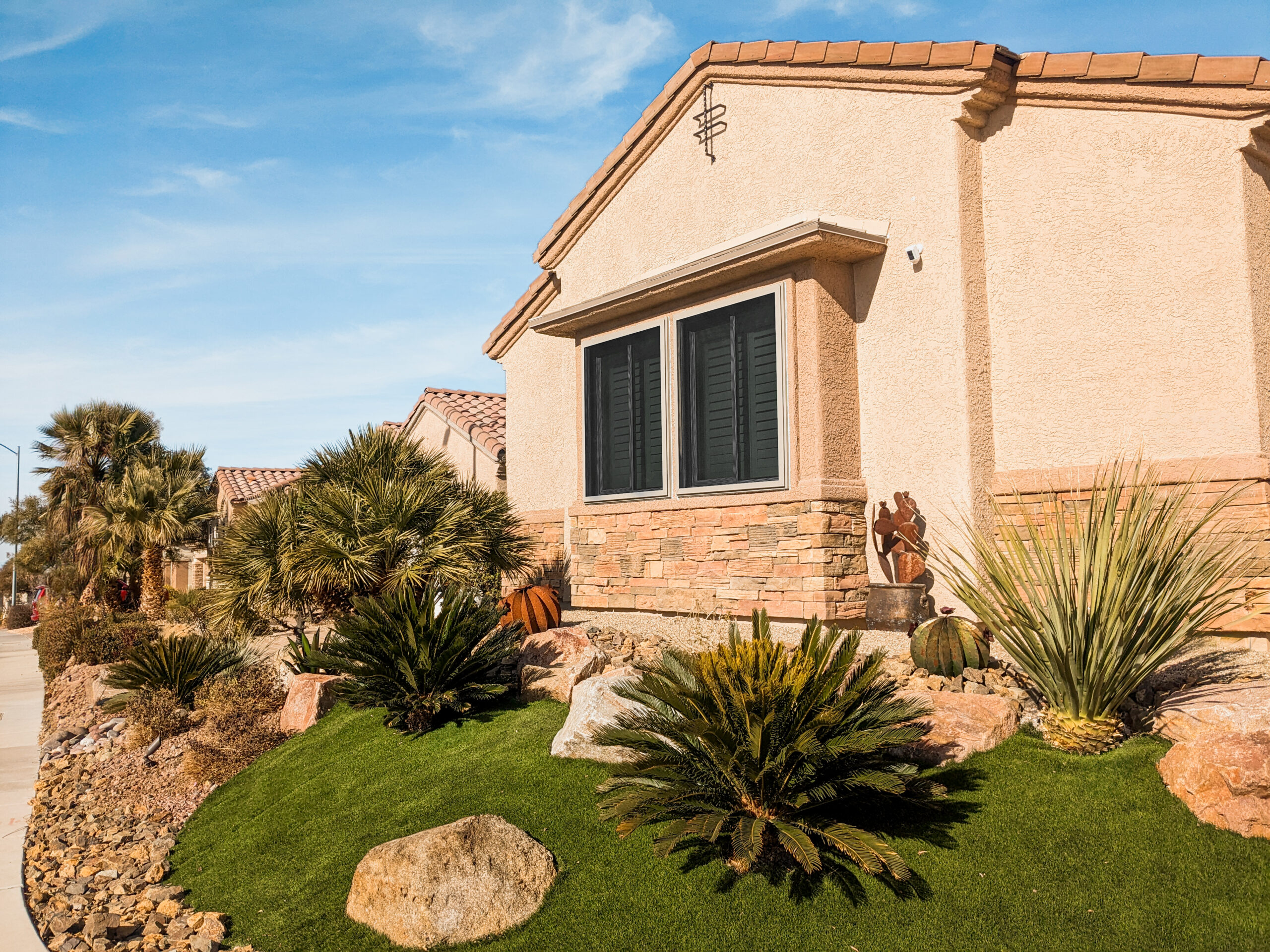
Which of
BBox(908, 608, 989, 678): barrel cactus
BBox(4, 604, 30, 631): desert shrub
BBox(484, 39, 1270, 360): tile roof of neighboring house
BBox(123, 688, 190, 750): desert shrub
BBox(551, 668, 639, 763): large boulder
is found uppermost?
BBox(484, 39, 1270, 360): tile roof of neighboring house

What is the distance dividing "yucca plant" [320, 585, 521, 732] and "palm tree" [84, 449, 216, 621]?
1609 centimetres

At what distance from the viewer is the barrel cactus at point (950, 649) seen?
7.16 m

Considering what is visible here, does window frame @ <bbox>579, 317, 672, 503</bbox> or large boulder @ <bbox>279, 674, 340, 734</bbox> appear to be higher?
window frame @ <bbox>579, 317, 672, 503</bbox>

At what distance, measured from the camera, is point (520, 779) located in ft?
21.9

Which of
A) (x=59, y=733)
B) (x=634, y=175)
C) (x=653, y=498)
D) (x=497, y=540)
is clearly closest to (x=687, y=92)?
(x=634, y=175)

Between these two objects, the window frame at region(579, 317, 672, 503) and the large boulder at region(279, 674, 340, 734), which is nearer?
the large boulder at region(279, 674, 340, 734)

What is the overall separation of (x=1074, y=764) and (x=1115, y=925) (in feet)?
5.09

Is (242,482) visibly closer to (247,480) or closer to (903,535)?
(247,480)

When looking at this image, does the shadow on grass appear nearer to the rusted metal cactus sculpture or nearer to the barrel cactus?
the barrel cactus

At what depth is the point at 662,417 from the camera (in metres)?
11.4

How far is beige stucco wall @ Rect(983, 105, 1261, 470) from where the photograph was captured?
7.85 m

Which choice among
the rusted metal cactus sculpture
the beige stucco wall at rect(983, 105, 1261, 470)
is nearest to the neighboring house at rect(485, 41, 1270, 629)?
the beige stucco wall at rect(983, 105, 1261, 470)

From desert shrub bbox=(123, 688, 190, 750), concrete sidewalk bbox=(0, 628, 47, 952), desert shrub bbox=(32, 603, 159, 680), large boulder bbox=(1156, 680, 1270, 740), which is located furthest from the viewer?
desert shrub bbox=(32, 603, 159, 680)

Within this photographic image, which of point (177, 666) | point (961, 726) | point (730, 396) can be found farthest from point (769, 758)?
point (177, 666)
